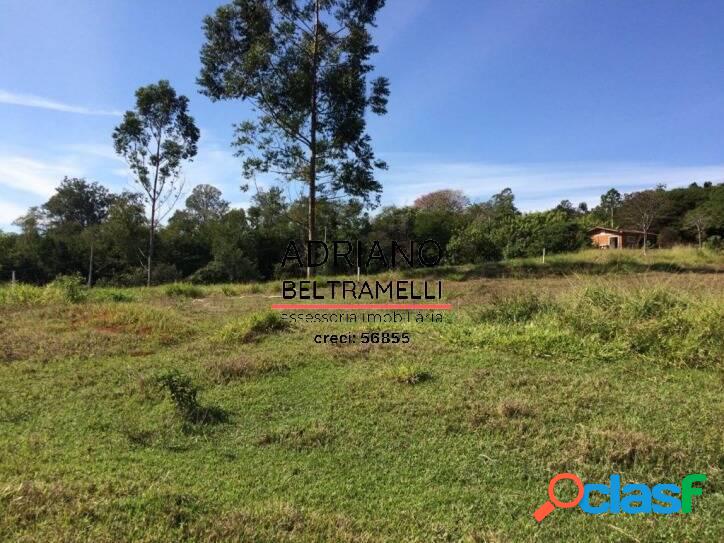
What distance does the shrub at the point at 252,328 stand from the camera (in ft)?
19.1

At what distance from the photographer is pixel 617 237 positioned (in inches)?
1236

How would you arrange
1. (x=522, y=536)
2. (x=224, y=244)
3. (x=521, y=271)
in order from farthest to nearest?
1. (x=224, y=244)
2. (x=521, y=271)
3. (x=522, y=536)

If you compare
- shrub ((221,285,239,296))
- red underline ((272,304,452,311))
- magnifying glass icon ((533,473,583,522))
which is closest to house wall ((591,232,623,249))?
shrub ((221,285,239,296))

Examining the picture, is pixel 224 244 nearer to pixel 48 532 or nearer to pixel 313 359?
pixel 313 359

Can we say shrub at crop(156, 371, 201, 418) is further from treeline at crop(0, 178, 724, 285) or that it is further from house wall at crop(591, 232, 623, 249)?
house wall at crop(591, 232, 623, 249)

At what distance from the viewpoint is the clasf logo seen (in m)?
2.26

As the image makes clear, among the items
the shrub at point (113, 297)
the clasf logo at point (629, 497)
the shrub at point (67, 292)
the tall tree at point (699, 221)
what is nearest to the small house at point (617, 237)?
the tall tree at point (699, 221)

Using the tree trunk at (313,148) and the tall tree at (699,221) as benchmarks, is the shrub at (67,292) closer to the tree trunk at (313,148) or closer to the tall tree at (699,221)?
the tree trunk at (313,148)

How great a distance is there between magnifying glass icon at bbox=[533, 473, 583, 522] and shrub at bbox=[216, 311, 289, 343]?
412 centimetres

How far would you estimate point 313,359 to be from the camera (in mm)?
4844

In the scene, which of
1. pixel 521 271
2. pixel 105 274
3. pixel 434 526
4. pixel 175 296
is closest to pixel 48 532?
pixel 434 526

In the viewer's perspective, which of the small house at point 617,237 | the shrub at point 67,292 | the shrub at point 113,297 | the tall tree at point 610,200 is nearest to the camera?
the shrub at point 67,292

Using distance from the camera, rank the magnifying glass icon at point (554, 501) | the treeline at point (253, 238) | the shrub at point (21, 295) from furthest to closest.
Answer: the treeline at point (253, 238) < the shrub at point (21, 295) < the magnifying glass icon at point (554, 501)

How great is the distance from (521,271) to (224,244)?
53.5 ft
